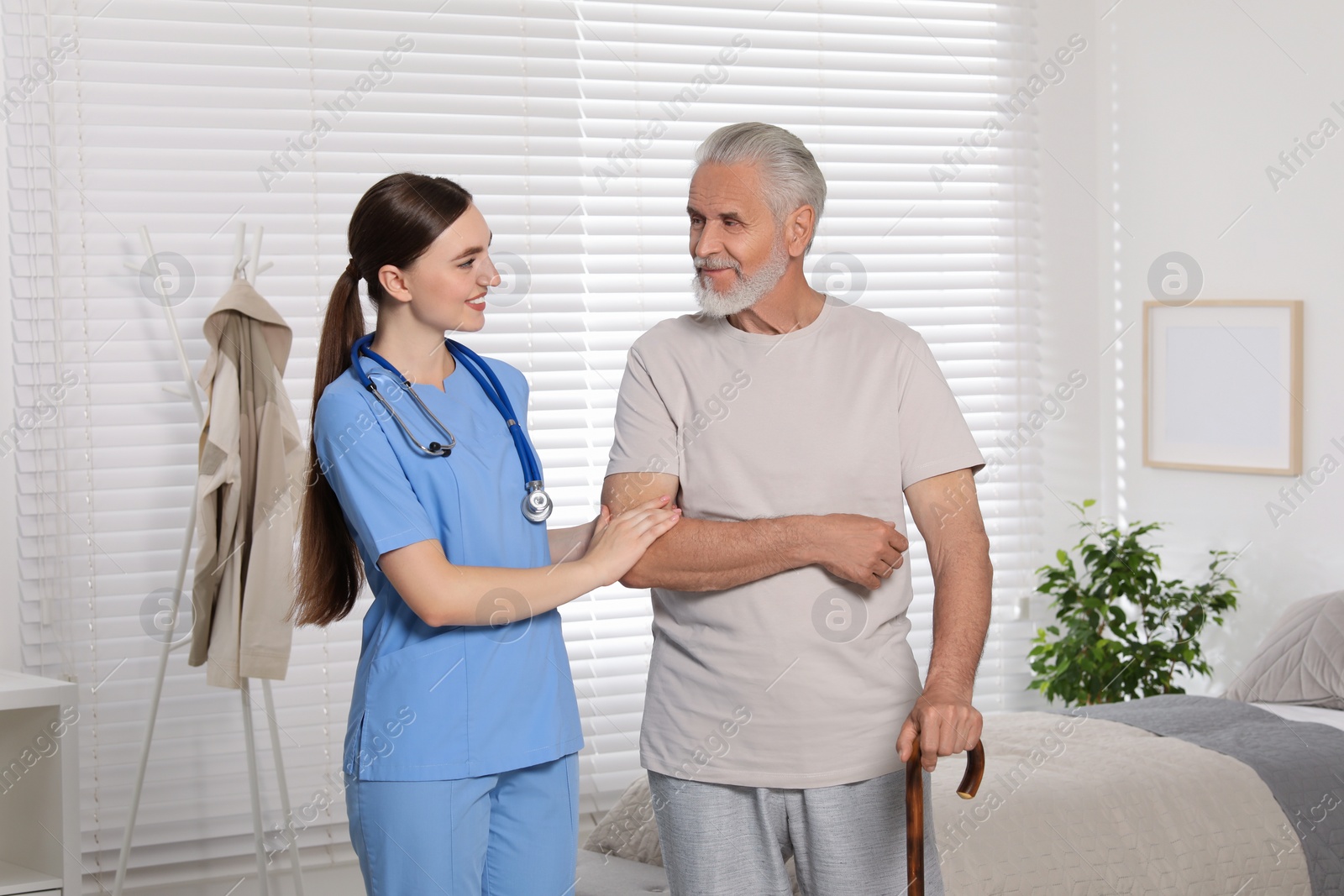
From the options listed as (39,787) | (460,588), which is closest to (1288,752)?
(460,588)

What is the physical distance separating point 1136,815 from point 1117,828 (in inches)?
2.3

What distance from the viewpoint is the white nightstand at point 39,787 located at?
2.76 metres

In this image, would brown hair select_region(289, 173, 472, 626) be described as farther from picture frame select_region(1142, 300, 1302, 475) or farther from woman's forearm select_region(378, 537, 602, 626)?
picture frame select_region(1142, 300, 1302, 475)

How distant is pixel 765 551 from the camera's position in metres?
1.58

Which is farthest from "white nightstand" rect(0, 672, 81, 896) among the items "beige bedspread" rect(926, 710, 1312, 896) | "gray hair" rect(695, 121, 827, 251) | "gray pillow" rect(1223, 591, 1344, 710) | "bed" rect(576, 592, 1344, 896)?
"gray pillow" rect(1223, 591, 1344, 710)

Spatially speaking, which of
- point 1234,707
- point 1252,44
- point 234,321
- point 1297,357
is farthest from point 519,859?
point 1252,44

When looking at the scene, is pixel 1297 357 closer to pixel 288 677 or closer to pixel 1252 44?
pixel 1252 44

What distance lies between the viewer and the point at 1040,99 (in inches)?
171

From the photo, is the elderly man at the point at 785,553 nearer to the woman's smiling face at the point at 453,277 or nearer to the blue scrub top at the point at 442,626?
the blue scrub top at the point at 442,626

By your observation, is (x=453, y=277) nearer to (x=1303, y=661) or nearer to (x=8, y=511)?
(x=8, y=511)

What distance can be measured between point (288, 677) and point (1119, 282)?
3.03 meters

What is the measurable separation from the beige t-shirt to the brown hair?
14.8 inches

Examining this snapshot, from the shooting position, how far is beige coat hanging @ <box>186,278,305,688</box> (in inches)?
112

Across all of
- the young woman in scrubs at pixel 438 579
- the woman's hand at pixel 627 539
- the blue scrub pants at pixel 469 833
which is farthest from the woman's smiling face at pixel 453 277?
the blue scrub pants at pixel 469 833
